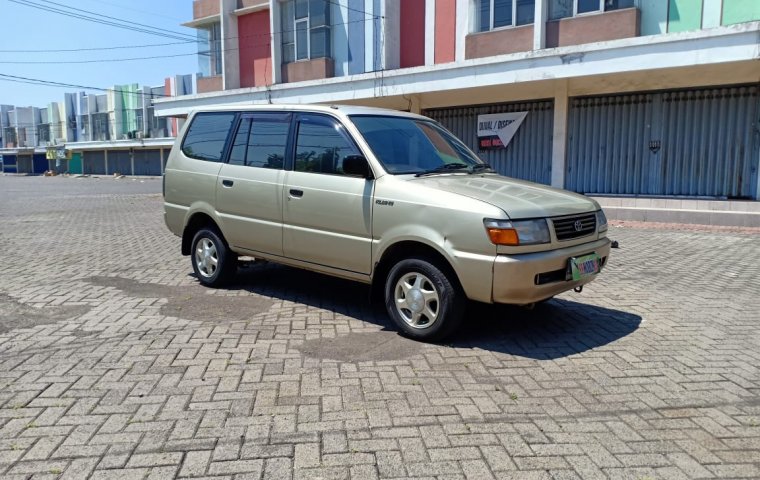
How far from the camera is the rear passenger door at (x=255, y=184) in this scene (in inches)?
233

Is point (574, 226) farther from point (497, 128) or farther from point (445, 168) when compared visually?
point (497, 128)

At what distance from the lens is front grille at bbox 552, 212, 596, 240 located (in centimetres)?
467

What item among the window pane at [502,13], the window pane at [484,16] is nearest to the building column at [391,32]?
the window pane at [484,16]

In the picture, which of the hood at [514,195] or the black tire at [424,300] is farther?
the black tire at [424,300]

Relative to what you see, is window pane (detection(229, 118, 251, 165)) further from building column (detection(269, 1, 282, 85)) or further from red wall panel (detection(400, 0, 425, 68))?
building column (detection(269, 1, 282, 85))

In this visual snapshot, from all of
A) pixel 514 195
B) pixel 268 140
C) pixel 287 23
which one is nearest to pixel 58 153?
pixel 287 23

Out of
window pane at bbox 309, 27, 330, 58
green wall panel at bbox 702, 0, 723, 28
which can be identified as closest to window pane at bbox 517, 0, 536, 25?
green wall panel at bbox 702, 0, 723, 28

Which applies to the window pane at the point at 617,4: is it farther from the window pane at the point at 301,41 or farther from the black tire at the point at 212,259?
the black tire at the point at 212,259

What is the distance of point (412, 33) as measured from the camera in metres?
17.7

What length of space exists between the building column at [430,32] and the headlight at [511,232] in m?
13.0

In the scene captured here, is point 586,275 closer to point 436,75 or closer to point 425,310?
point 425,310

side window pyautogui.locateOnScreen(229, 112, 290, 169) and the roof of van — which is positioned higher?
the roof of van

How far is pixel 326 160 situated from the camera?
555 centimetres

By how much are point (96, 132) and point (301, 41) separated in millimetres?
46840
